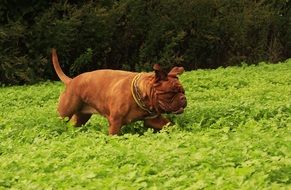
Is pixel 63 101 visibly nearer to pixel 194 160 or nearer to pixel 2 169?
pixel 2 169

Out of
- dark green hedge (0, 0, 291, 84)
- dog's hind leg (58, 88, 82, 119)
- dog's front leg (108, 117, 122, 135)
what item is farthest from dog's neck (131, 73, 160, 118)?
dark green hedge (0, 0, 291, 84)

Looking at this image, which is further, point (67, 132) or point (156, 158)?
point (67, 132)

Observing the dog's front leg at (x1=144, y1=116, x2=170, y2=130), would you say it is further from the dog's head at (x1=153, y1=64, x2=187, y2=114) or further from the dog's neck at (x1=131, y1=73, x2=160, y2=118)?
the dog's head at (x1=153, y1=64, x2=187, y2=114)

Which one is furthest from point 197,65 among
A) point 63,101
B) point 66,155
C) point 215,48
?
point 66,155

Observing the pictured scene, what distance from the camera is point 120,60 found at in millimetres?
23094

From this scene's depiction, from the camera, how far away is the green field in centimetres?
539

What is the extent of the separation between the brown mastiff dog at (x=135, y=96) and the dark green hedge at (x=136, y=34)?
412 inches

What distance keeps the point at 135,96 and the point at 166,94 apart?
423 millimetres

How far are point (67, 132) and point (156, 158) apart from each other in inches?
115

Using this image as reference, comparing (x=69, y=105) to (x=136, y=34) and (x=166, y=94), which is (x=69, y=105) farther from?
(x=136, y=34)

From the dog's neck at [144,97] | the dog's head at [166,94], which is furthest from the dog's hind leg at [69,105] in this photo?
the dog's head at [166,94]

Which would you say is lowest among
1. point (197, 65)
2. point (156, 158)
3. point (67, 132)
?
point (197, 65)

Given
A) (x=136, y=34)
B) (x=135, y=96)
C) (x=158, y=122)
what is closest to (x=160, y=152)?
(x=135, y=96)

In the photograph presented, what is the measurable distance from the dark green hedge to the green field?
957 cm
